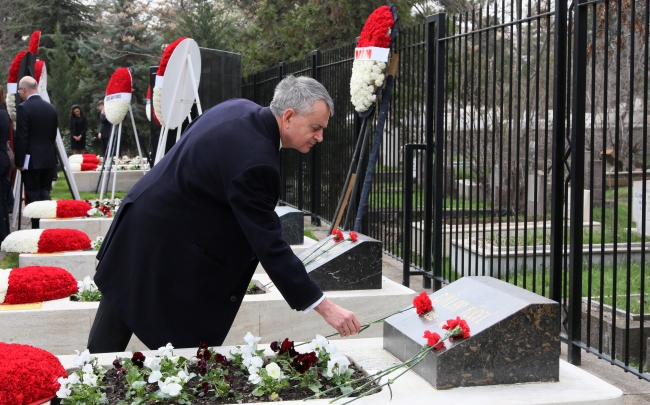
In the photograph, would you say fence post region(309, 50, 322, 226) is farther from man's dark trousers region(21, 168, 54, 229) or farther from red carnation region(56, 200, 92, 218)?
man's dark trousers region(21, 168, 54, 229)

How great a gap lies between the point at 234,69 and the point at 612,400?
1137 cm

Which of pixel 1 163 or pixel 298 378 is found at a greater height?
pixel 1 163

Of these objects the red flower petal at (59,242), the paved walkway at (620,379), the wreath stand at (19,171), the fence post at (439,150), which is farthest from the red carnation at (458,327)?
the wreath stand at (19,171)

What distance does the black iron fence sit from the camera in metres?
4.75

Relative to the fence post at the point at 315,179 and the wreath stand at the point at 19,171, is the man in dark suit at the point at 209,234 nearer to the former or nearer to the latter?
the fence post at the point at 315,179

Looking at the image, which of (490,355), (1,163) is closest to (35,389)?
(490,355)

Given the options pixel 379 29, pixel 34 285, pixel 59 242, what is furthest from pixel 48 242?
pixel 379 29

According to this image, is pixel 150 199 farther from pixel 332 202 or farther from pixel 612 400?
pixel 332 202

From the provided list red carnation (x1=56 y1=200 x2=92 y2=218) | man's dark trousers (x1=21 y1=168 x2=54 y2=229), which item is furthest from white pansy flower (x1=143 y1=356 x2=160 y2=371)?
man's dark trousers (x1=21 y1=168 x2=54 y2=229)

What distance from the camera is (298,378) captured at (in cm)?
319

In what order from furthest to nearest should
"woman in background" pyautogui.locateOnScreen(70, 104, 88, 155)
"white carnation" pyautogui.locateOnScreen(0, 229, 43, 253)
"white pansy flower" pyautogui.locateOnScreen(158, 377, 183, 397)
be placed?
"woman in background" pyautogui.locateOnScreen(70, 104, 88, 155) → "white carnation" pyautogui.locateOnScreen(0, 229, 43, 253) → "white pansy flower" pyautogui.locateOnScreen(158, 377, 183, 397)

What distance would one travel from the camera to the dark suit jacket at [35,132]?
10.4m

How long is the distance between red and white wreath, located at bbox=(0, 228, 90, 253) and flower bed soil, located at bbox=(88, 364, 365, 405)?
14.5 ft

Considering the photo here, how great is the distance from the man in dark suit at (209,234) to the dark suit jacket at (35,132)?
7.35 m
